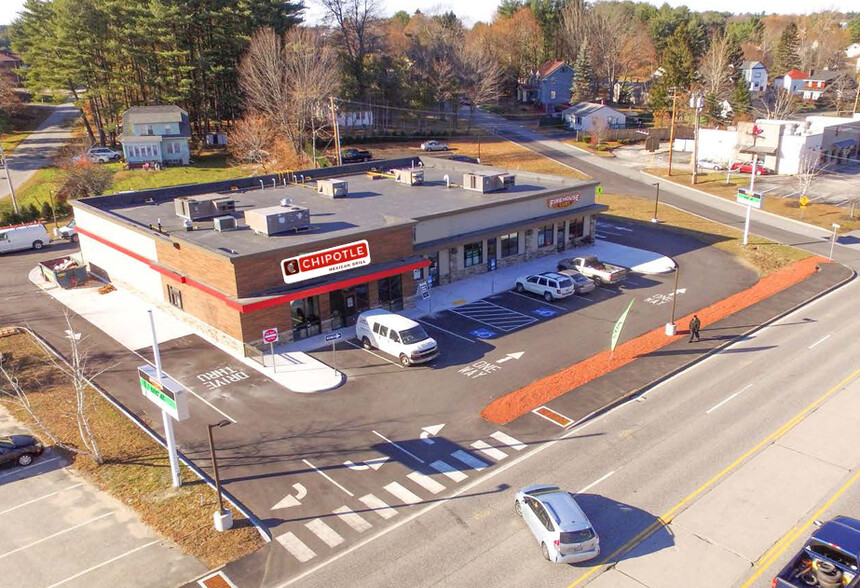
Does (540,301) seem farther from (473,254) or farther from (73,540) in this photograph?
(73,540)

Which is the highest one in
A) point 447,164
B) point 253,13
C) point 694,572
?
point 253,13

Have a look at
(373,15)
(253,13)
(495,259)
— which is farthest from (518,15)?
(495,259)

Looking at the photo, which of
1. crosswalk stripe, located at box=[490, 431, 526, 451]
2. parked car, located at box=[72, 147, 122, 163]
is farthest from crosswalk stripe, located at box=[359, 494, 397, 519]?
parked car, located at box=[72, 147, 122, 163]

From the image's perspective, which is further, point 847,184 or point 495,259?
point 847,184

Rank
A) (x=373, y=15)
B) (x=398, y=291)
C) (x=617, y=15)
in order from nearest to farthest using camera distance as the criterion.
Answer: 1. (x=398, y=291)
2. (x=373, y=15)
3. (x=617, y=15)

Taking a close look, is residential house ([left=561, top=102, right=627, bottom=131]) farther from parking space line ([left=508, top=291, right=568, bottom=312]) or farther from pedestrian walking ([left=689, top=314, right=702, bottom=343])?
pedestrian walking ([left=689, top=314, right=702, bottom=343])

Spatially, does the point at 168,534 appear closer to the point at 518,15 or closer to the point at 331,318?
the point at 331,318

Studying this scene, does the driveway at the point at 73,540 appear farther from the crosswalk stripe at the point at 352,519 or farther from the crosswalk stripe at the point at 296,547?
the crosswalk stripe at the point at 352,519

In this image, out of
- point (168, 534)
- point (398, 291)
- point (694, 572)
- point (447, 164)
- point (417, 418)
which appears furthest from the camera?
point (447, 164)

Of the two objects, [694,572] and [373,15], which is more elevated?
[373,15]
